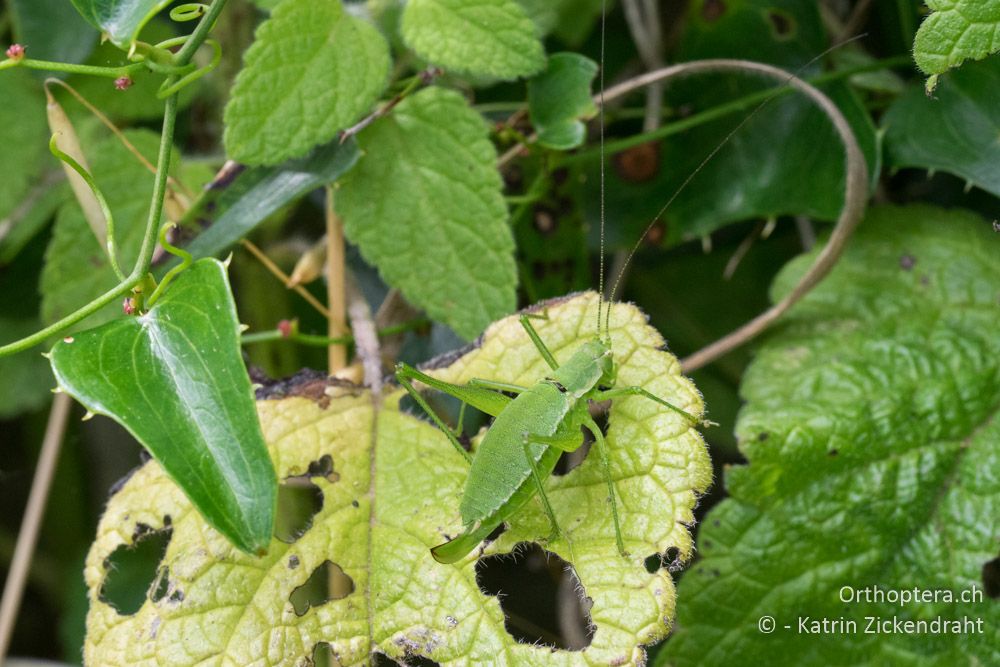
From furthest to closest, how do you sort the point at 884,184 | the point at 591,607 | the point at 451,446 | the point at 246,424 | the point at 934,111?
Result: the point at 884,184, the point at 934,111, the point at 451,446, the point at 591,607, the point at 246,424

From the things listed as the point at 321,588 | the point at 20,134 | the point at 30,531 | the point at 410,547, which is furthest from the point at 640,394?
the point at 20,134

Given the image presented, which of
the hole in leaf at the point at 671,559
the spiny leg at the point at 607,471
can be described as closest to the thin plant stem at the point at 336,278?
the spiny leg at the point at 607,471

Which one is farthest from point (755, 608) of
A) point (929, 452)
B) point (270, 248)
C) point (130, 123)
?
point (130, 123)

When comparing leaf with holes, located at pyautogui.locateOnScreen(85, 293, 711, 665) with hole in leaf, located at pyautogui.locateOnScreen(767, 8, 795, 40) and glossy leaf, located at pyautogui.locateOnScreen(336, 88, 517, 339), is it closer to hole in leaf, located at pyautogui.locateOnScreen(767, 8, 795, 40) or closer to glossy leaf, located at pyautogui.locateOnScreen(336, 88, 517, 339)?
glossy leaf, located at pyautogui.locateOnScreen(336, 88, 517, 339)

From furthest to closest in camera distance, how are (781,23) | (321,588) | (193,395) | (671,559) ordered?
1. (781,23)
2. (321,588)
3. (671,559)
4. (193,395)

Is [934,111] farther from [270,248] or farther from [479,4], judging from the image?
[270,248]

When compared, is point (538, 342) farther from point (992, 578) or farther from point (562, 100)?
point (992, 578)

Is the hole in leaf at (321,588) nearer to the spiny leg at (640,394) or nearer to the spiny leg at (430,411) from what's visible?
the spiny leg at (430,411)
